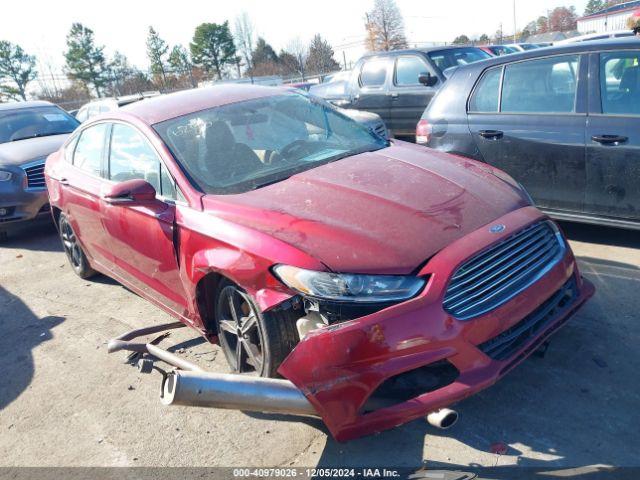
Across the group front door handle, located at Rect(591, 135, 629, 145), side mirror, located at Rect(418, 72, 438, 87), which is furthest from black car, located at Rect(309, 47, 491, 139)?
front door handle, located at Rect(591, 135, 629, 145)

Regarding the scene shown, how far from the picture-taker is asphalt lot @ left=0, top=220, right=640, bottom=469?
276 cm

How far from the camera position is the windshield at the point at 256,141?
3.59 meters

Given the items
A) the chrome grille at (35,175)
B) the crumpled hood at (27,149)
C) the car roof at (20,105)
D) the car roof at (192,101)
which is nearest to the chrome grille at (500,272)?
the car roof at (192,101)

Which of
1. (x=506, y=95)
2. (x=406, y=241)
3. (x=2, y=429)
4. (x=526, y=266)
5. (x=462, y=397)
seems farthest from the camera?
(x=506, y=95)

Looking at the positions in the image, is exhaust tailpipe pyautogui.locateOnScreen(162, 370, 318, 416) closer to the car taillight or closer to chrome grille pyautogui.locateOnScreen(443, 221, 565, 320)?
chrome grille pyautogui.locateOnScreen(443, 221, 565, 320)

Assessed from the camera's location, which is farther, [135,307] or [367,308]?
[135,307]

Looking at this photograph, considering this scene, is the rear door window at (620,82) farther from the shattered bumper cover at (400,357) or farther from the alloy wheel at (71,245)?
the alloy wheel at (71,245)

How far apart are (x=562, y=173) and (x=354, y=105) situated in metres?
5.84

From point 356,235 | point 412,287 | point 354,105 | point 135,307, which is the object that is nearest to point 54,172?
point 135,307

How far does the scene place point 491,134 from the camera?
206 inches

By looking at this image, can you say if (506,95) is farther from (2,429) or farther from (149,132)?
(2,429)

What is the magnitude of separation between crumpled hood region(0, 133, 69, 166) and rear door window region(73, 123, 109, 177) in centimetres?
312

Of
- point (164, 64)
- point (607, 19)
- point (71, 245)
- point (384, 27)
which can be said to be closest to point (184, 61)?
point (164, 64)

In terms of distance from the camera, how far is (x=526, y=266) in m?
2.94
